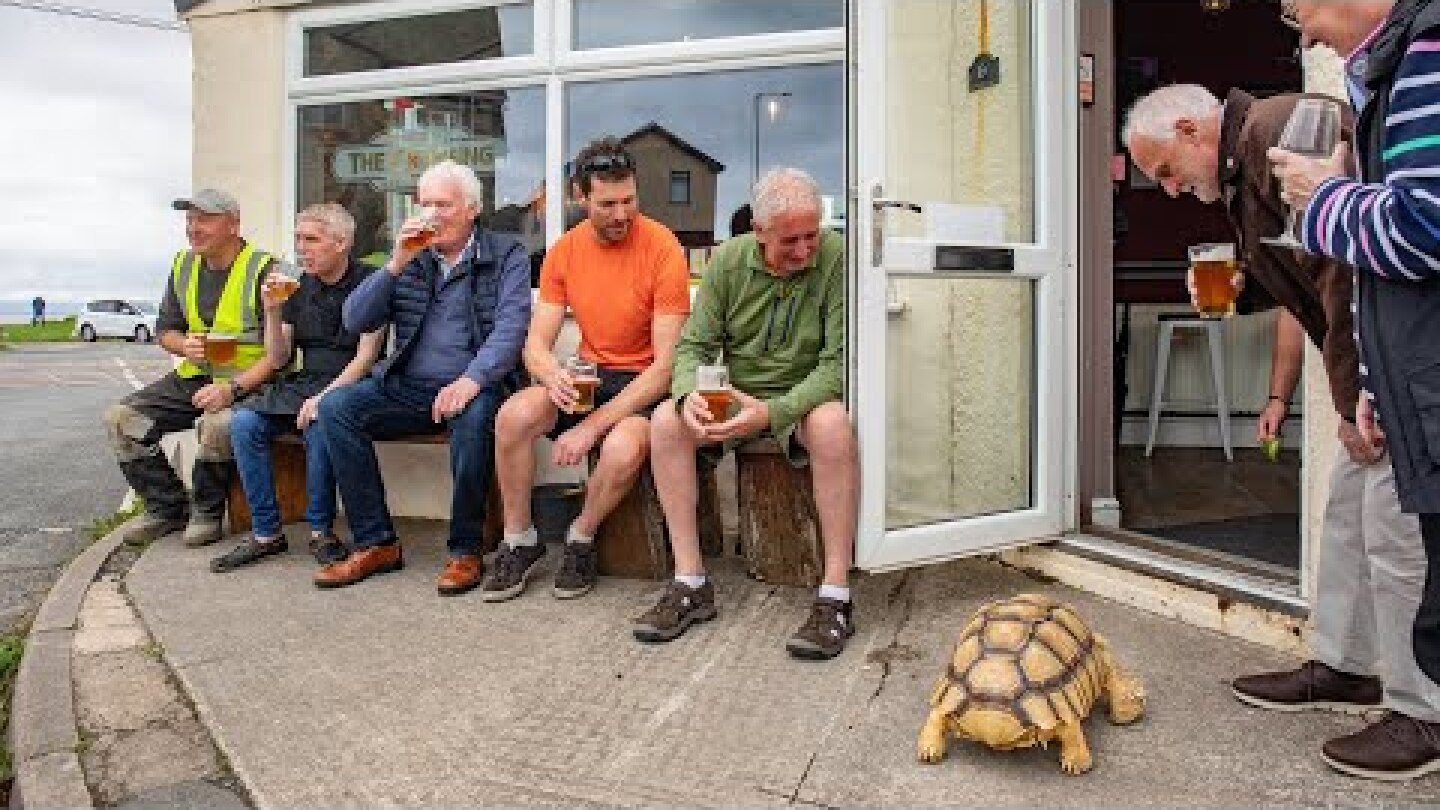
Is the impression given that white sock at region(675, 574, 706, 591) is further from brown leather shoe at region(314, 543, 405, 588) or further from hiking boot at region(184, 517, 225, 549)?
hiking boot at region(184, 517, 225, 549)

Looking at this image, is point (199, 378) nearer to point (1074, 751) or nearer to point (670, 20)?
point (670, 20)

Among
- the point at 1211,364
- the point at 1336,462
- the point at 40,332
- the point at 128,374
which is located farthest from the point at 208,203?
the point at 40,332

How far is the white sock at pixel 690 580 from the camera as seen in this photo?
323cm

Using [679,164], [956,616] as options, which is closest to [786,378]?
[956,616]

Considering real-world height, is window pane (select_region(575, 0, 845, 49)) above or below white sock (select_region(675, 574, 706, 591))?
above

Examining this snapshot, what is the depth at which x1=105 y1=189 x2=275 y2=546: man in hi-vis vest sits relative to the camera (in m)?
4.35

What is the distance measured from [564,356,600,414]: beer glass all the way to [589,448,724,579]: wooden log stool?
1.15ft

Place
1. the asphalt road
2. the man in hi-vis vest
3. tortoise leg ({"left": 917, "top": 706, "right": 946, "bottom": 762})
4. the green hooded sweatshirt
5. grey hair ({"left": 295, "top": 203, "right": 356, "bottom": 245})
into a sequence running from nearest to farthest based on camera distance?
1. tortoise leg ({"left": 917, "top": 706, "right": 946, "bottom": 762})
2. the green hooded sweatshirt
3. grey hair ({"left": 295, "top": 203, "right": 356, "bottom": 245})
4. the man in hi-vis vest
5. the asphalt road

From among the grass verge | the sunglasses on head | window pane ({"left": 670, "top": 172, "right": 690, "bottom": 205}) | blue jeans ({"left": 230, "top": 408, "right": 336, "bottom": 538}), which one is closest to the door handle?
the sunglasses on head

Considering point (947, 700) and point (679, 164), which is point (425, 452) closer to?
point (679, 164)

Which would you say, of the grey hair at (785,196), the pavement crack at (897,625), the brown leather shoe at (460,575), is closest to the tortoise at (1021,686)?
the pavement crack at (897,625)

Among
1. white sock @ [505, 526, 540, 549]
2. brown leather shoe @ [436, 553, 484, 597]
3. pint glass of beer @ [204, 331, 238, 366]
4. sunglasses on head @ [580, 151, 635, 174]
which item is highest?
sunglasses on head @ [580, 151, 635, 174]

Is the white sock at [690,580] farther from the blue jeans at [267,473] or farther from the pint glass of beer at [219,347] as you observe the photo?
the pint glass of beer at [219,347]

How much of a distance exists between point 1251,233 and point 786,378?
144cm
